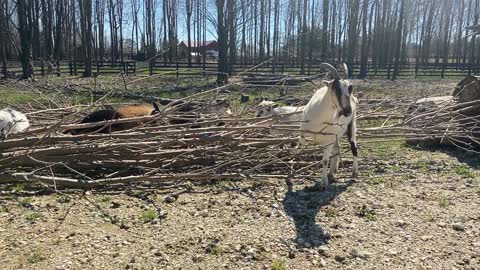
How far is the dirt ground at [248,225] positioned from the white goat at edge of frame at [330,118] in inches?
16.7

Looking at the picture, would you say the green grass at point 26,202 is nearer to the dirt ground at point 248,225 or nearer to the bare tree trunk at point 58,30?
the dirt ground at point 248,225

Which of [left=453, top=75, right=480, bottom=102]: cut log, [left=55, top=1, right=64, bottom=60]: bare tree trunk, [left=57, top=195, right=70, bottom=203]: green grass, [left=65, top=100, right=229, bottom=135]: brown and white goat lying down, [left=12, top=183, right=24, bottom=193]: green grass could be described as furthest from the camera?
[left=55, top=1, right=64, bottom=60]: bare tree trunk

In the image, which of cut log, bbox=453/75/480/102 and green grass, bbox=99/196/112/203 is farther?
cut log, bbox=453/75/480/102

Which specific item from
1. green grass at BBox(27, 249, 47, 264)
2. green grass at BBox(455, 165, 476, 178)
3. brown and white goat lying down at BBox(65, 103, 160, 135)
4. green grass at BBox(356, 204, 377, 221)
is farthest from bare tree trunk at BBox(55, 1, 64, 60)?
green grass at BBox(356, 204, 377, 221)

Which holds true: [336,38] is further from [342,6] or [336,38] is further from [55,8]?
[55,8]

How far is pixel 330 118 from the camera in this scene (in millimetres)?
5980

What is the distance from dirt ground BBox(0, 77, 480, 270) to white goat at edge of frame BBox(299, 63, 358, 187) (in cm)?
42

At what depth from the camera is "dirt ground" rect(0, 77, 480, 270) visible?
3.83 metres

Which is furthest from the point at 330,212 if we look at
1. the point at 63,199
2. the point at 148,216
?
the point at 63,199

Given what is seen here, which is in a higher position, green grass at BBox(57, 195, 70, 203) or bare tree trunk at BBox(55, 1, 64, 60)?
bare tree trunk at BBox(55, 1, 64, 60)

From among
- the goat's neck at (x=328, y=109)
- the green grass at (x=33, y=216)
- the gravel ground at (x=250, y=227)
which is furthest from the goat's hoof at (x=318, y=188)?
the green grass at (x=33, y=216)

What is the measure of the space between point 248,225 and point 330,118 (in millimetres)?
2207

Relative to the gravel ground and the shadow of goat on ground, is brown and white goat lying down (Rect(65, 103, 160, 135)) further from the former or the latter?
the shadow of goat on ground

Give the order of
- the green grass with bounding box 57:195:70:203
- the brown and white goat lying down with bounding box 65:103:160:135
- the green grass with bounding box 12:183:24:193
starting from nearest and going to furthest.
Result: the green grass with bounding box 57:195:70:203 → the green grass with bounding box 12:183:24:193 → the brown and white goat lying down with bounding box 65:103:160:135
